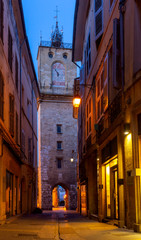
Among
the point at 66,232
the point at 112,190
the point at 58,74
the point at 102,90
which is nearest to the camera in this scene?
the point at 66,232

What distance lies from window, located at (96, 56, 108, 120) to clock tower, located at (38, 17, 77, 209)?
3020 centimetres

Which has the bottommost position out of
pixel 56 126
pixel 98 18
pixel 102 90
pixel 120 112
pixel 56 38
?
pixel 120 112

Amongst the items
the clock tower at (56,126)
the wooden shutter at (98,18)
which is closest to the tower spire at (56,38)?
the clock tower at (56,126)

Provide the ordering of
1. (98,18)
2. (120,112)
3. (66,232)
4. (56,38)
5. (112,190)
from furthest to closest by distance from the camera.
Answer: (56,38), (98,18), (112,190), (120,112), (66,232)

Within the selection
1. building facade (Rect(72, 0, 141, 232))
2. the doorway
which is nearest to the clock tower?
building facade (Rect(72, 0, 141, 232))

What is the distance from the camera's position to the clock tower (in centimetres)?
4575

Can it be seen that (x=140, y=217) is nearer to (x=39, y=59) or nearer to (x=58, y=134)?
(x=58, y=134)

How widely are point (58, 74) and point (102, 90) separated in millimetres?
36037

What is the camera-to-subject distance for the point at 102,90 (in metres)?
14.8

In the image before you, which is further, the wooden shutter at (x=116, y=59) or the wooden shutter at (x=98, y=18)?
the wooden shutter at (x=98, y=18)

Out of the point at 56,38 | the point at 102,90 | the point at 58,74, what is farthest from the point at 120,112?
the point at 56,38

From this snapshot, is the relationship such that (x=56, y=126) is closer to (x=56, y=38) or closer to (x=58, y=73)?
(x=58, y=73)

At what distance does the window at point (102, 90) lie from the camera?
1375 cm

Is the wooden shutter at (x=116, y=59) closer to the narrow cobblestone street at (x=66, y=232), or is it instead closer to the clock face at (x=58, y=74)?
the narrow cobblestone street at (x=66, y=232)
